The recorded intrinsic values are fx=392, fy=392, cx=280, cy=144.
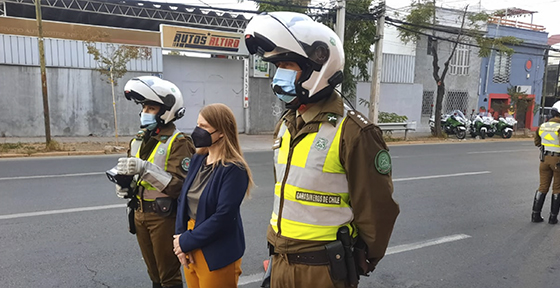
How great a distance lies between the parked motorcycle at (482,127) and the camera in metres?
21.0

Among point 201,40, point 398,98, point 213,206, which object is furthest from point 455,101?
point 213,206

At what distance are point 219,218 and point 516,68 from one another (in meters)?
31.1

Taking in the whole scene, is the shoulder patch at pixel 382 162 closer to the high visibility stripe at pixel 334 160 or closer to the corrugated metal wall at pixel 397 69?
the high visibility stripe at pixel 334 160

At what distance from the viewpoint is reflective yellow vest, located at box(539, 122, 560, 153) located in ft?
19.1

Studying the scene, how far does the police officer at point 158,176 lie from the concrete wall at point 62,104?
13826mm

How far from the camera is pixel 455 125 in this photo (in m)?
20.6

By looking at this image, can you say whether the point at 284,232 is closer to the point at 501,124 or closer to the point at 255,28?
the point at 255,28

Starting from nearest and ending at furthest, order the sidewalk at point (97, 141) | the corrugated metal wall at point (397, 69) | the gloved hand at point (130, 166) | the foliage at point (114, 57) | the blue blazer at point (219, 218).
A: the blue blazer at point (219, 218) → the gloved hand at point (130, 166) → the sidewalk at point (97, 141) → the foliage at point (114, 57) → the corrugated metal wall at point (397, 69)

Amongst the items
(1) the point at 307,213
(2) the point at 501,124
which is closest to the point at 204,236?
(1) the point at 307,213

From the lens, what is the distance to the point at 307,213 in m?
1.96

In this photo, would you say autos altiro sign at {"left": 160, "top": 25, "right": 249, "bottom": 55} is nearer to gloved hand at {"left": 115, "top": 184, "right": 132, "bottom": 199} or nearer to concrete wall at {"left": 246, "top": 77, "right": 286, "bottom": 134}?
concrete wall at {"left": 246, "top": 77, "right": 286, "bottom": 134}

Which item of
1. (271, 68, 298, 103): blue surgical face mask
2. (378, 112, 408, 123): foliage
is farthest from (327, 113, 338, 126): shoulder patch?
(378, 112, 408, 123): foliage

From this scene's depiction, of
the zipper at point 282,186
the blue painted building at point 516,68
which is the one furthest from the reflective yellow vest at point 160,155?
the blue painted building at point 516,68

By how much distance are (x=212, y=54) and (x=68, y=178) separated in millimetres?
10752
